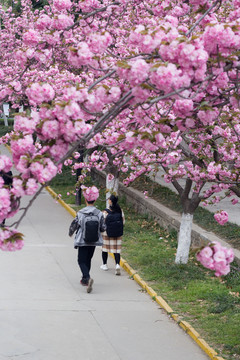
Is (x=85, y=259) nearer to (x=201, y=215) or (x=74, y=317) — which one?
(x=74, y=317)

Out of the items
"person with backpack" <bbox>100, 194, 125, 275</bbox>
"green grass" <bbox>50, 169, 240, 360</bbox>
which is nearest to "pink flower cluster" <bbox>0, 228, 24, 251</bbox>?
"green grass" <bbox>50, 169, 240, 360</bbox>

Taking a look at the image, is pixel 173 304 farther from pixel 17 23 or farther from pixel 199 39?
pixel 17 23

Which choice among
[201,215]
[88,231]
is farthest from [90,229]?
[201,215]

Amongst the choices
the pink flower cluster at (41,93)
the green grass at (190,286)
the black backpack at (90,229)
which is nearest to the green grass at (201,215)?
the green grass at (190,286)

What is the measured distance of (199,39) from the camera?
5.76 metres

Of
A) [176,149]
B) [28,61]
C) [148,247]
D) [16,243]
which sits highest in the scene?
[28,61]

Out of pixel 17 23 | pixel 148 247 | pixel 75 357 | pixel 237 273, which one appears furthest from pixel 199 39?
pixel 17 23

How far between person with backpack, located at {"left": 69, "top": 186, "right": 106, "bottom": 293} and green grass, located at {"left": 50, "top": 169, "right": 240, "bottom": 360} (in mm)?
683

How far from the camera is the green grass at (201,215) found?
1467 centimetres

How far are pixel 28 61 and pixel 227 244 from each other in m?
6.84

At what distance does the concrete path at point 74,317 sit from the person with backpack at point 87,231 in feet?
1.12

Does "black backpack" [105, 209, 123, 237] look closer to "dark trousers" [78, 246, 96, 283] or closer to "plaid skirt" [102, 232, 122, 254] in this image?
"plaid skirt" [102, 232, 122, 254]

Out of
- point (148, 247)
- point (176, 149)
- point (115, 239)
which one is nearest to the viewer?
point (176, 149)

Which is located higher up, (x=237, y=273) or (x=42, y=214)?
(x=237, y=273)
